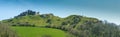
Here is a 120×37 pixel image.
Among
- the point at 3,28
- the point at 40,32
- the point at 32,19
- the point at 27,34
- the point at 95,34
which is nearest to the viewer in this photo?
the point at 3,28

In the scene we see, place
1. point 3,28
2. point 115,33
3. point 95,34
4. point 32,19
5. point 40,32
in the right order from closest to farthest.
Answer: point 3,28 → point 40,32 → point 95,34 → point 115,33 → point 32,19

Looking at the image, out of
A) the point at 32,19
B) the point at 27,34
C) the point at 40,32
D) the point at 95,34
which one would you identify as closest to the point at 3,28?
the point at 27,34

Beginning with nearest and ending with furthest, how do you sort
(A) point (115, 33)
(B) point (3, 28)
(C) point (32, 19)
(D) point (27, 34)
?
(B) point (3, 28), (D) point (27, 34), (A) point (115, 33), (C) point (32, 19)

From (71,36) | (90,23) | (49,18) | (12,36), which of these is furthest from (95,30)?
(12,36)

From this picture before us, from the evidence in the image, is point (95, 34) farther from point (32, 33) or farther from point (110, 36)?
point (32, 33)

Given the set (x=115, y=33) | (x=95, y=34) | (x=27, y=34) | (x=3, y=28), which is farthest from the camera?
(x=115, y=33)

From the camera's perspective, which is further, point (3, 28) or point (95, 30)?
point (95, 30)

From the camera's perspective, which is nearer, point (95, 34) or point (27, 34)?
point (27, 34)

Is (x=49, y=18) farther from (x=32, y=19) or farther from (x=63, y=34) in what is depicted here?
(x=63, y=34)
